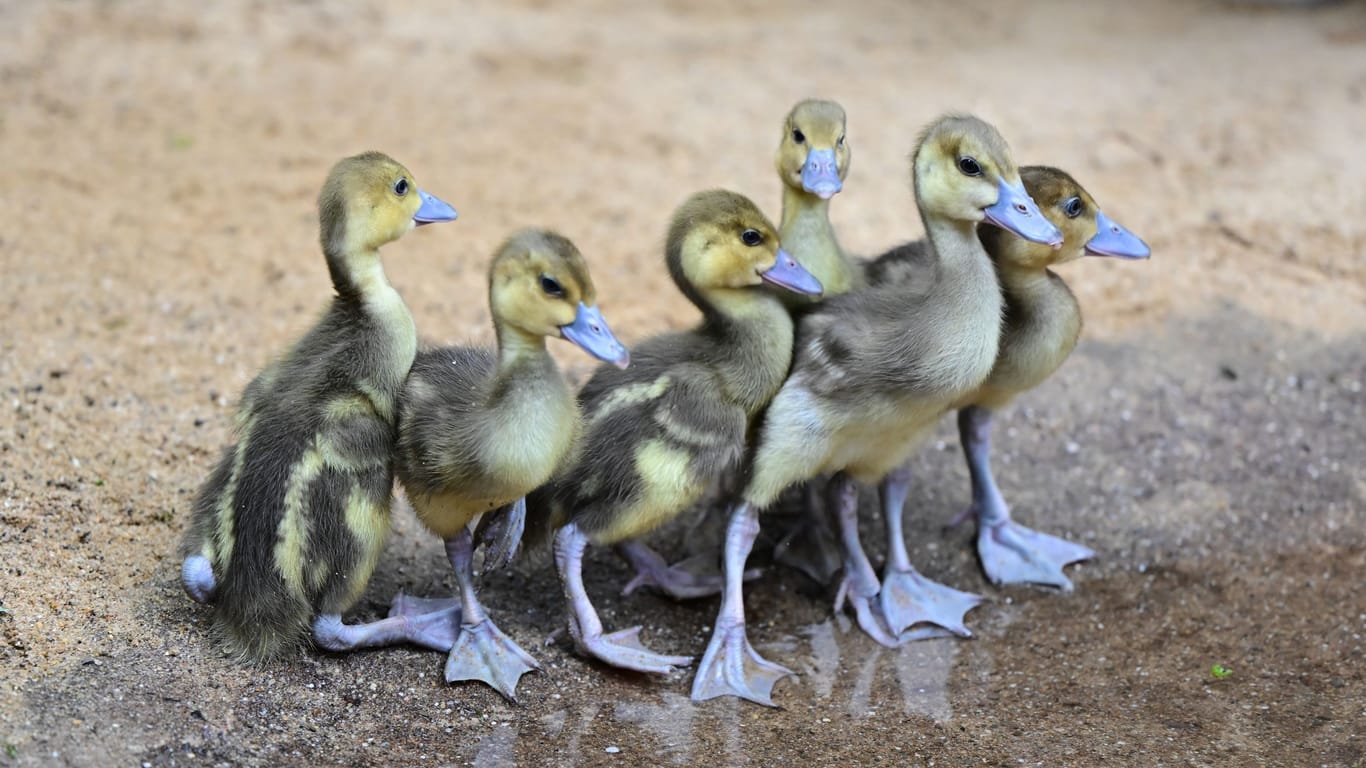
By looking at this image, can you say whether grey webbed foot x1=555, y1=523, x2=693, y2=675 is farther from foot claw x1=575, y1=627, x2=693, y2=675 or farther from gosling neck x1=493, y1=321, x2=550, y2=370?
gosling neck x1=493, y1=321, x2=550, y2=370

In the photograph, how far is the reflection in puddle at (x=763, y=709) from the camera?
149 inches

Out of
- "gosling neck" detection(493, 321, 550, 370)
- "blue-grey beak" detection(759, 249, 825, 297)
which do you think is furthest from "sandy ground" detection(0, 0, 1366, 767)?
"blue-grey beak" detection(759, 249, 825, 297)

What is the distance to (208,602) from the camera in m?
3.94

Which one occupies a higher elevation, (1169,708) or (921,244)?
(921,244)

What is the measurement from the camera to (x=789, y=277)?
4258mm

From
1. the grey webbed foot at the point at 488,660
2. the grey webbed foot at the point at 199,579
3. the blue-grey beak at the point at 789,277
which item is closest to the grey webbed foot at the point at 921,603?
the blue-grey beak at the point at 789,277

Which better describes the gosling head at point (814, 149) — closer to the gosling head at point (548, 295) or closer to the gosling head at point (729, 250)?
the gosling head at point (729, 250)

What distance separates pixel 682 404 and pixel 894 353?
65 centimetres

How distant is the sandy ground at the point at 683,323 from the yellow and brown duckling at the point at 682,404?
0.29 meters

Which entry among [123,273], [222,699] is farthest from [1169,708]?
[123,273]

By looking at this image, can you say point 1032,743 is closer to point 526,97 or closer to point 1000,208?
point 1000,208

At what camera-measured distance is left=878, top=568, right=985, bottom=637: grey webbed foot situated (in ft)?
15.3

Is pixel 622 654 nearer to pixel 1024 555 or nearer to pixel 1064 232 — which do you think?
pixel 1024 555

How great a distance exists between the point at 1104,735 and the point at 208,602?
2.53 metres
